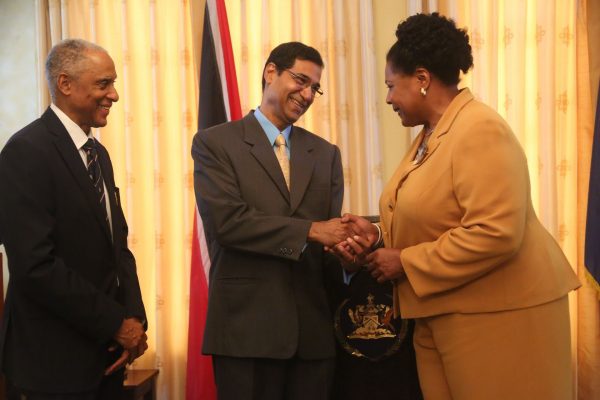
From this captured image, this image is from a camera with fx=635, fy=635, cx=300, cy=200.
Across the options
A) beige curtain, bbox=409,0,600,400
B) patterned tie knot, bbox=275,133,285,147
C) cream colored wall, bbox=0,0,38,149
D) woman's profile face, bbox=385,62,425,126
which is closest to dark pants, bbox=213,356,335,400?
patterned tie knot, bbox=275,133,285,147

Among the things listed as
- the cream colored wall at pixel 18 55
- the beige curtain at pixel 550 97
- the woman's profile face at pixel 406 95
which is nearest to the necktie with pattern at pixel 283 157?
the woman's profile face at pixel 406 95

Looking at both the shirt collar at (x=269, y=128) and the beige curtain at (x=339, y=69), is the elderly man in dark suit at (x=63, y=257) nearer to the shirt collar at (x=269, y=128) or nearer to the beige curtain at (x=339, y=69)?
the shirt collar at (x=269, y=128)

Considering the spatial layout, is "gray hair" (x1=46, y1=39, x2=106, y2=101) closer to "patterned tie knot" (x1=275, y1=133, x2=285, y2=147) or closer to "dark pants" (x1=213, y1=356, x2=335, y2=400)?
"patterned tie knot" (x1=275, y1=133, x2=285, y2=147)

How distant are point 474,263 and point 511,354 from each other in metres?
0.28

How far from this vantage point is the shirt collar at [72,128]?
80.0 inches

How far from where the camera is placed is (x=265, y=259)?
220 cm

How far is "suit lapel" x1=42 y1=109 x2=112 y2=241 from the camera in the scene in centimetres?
195

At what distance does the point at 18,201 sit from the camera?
1809 millimetres

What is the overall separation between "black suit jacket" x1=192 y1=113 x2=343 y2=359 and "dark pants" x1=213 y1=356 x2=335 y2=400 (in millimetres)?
46

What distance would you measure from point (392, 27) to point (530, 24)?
0.90 m

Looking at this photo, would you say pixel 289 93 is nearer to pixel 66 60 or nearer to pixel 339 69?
pixel 66 60

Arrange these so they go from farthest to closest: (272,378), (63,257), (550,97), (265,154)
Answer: (550,97)
(265,154)
(272,378)
(63,257)

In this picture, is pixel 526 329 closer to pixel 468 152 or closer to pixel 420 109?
pixel 468 152

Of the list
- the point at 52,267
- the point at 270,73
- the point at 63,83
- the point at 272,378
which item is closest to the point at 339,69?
the point at 270,73
